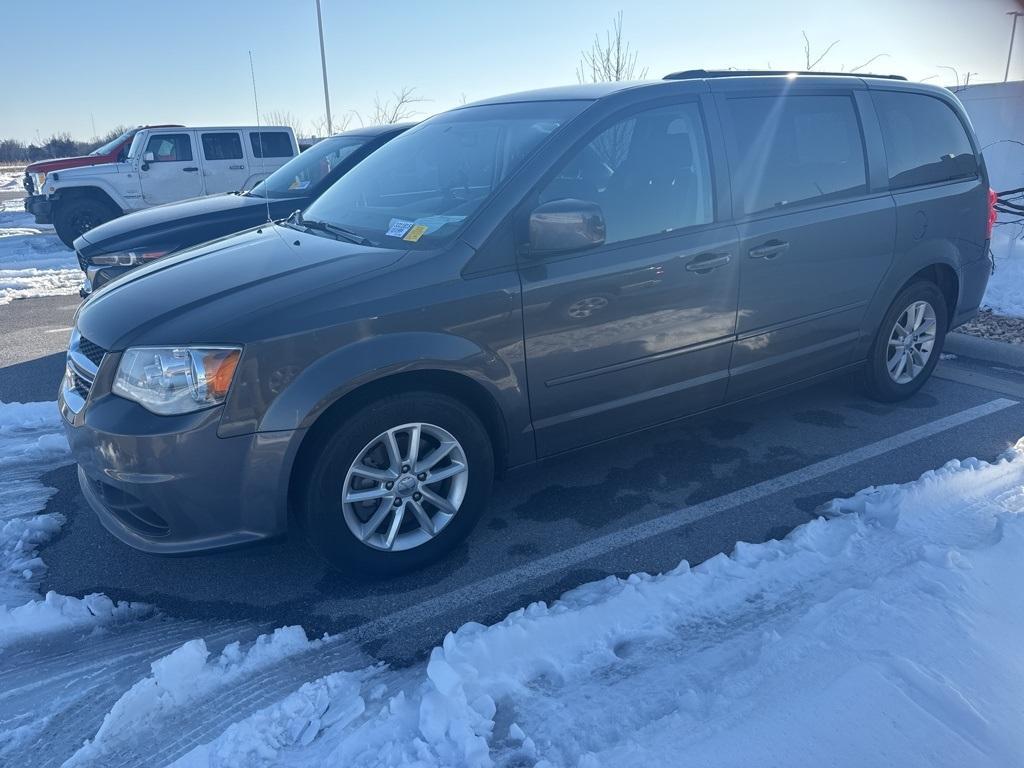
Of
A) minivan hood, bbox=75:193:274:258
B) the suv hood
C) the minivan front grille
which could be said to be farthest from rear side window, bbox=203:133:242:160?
the minivan front grille

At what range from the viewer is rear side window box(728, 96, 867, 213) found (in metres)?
3.69

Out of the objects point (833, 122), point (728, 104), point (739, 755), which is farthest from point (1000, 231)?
point (739, 755)

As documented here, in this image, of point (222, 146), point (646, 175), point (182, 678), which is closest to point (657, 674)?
point (182, 678)

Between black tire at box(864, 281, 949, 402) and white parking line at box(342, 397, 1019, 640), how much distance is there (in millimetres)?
346

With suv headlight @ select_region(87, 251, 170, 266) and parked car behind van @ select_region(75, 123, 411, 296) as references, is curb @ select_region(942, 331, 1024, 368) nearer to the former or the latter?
parked car behind van @ select_region(75, 123, 411, 296)

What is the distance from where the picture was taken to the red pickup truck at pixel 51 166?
12.4 m

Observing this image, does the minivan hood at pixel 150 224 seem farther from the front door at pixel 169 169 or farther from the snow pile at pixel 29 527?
the front door at pixel 169 169

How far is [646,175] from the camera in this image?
3441 mm

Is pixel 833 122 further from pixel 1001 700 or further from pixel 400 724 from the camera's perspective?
pixel 400 724

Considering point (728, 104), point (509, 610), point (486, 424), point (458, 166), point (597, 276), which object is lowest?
point (509, 610)

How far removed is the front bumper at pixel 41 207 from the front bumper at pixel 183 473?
1127 cm

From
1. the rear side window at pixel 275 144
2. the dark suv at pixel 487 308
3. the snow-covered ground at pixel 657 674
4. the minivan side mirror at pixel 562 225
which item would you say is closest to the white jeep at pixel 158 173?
the rear side window at pixel 275 144

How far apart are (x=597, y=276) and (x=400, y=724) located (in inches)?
74.4

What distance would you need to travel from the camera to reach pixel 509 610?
111 inches
